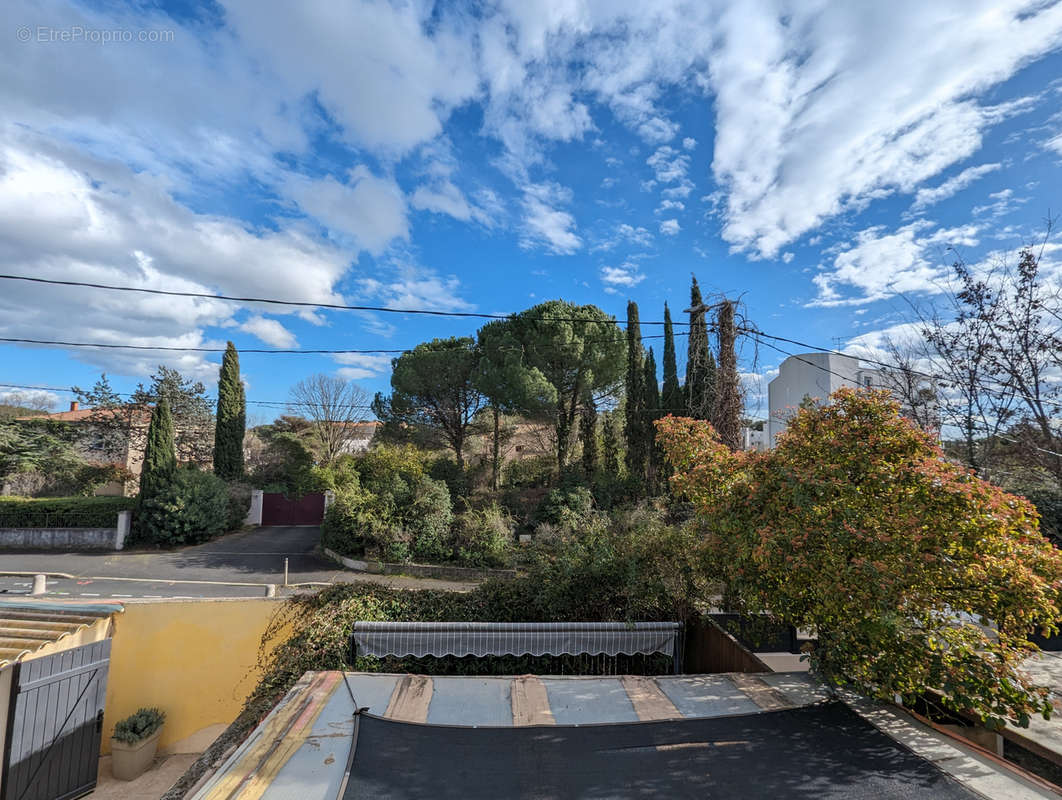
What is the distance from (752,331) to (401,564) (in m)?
10.8

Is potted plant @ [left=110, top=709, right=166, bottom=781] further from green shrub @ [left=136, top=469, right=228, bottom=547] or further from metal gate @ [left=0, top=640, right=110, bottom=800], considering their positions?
green shrub @ [left=136, top=469, right=228, bottom=547]

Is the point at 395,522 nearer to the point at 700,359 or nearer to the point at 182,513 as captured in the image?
the point at 182,513

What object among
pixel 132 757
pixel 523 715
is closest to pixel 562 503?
pixel 132 757

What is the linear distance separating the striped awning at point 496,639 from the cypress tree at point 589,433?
12024mm

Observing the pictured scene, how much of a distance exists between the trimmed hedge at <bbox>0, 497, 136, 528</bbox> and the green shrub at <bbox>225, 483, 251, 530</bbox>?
333 cm

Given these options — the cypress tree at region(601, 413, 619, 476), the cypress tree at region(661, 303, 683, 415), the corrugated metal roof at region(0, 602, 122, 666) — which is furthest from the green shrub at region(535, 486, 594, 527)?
the corrugated metal roof at region(0, 602, 122, 666)

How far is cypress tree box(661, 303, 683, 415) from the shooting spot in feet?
57.4

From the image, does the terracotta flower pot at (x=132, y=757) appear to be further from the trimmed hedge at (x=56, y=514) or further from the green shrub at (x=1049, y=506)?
the green shrub at (x=1049, y=506)

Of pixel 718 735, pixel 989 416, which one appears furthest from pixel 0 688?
pixel 989 416

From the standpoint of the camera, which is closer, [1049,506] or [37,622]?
[37,622]

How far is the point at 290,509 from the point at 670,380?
17239mm

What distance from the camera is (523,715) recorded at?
13.9ft

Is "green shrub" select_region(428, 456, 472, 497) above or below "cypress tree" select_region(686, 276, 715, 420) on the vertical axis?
below

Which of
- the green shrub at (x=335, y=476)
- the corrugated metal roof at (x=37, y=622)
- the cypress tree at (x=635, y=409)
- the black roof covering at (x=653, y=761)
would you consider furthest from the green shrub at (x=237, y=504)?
the black roof covering at (x=653, y=761)
